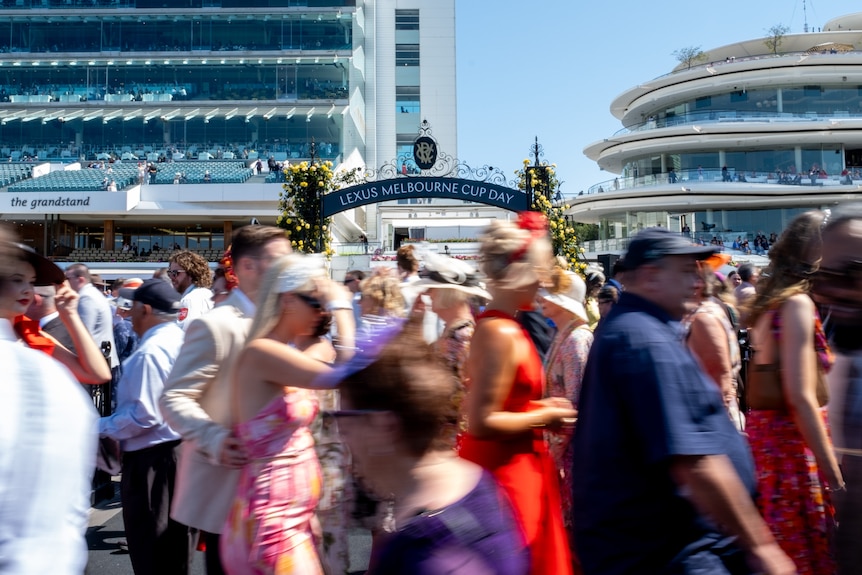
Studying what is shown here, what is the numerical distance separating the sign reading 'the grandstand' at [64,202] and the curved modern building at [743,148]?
27299 mm

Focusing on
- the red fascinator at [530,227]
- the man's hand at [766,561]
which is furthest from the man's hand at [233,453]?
the man's hand at [766,561]

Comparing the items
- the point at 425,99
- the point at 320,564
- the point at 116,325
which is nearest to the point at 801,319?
the point at 320,564

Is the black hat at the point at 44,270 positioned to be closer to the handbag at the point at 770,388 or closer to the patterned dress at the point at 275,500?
the patterned dress at the point at 275,500

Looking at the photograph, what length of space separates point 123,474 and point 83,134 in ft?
163

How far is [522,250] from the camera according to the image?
347cm

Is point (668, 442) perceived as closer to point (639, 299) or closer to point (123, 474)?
point (639, 299)

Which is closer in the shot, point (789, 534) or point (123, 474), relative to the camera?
point (789, 534)

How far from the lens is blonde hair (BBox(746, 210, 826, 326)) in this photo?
364cm

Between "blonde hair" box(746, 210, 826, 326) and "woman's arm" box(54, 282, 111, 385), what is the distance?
3310mm

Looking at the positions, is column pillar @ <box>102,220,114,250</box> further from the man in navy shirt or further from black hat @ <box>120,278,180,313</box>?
the man in navy shirt

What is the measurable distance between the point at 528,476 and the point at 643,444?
1.03m

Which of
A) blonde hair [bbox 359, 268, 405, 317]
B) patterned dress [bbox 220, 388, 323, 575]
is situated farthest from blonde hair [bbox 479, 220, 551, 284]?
blonde hair [bbox 359, 268, 405, 317]

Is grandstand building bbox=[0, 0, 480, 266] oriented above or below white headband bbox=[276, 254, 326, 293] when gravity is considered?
above

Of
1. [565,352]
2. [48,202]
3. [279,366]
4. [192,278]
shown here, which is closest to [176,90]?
[48,202]
